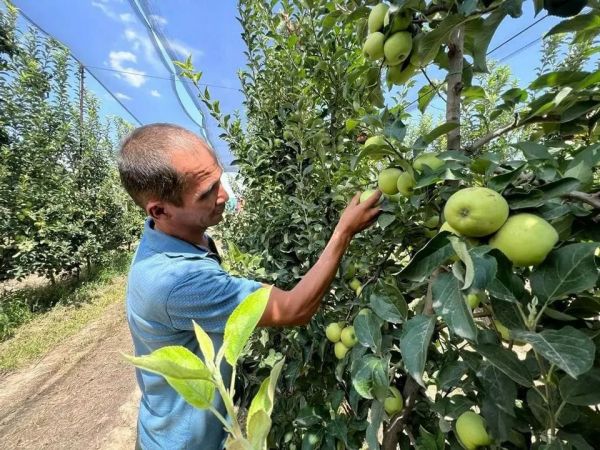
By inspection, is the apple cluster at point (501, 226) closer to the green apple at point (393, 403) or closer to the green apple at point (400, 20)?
the green apple at point (400, 20)

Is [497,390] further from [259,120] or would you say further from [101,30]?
[101,30]

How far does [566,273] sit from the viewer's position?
20.0 inches

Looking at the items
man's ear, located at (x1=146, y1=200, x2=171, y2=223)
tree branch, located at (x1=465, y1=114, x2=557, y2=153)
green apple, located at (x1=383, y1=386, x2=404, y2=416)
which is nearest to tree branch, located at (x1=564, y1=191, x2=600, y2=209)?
tree branch, located at (x1=465, y1=114, x2=557, y2=153)

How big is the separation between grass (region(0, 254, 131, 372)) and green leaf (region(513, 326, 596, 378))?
5.03 m

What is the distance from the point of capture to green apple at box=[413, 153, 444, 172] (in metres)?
0.74

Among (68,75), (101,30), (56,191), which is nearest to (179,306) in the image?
(56,191)

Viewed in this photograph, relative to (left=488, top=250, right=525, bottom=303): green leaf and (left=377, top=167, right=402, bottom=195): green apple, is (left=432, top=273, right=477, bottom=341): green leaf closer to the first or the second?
(left=488, top=250, right=525, bottom=303): green leaf

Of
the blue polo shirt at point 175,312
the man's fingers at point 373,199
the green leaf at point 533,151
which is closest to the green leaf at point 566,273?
the green leaf at point 533,151

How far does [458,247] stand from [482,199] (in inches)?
5.1

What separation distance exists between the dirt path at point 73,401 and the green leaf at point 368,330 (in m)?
2.73

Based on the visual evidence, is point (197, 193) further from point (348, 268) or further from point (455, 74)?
point (455, 74)

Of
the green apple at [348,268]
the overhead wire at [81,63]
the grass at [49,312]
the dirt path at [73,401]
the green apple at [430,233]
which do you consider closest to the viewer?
the green apple at [430,233]

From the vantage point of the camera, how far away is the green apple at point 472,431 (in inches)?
28.8

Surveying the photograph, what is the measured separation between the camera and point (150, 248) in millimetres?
1245
